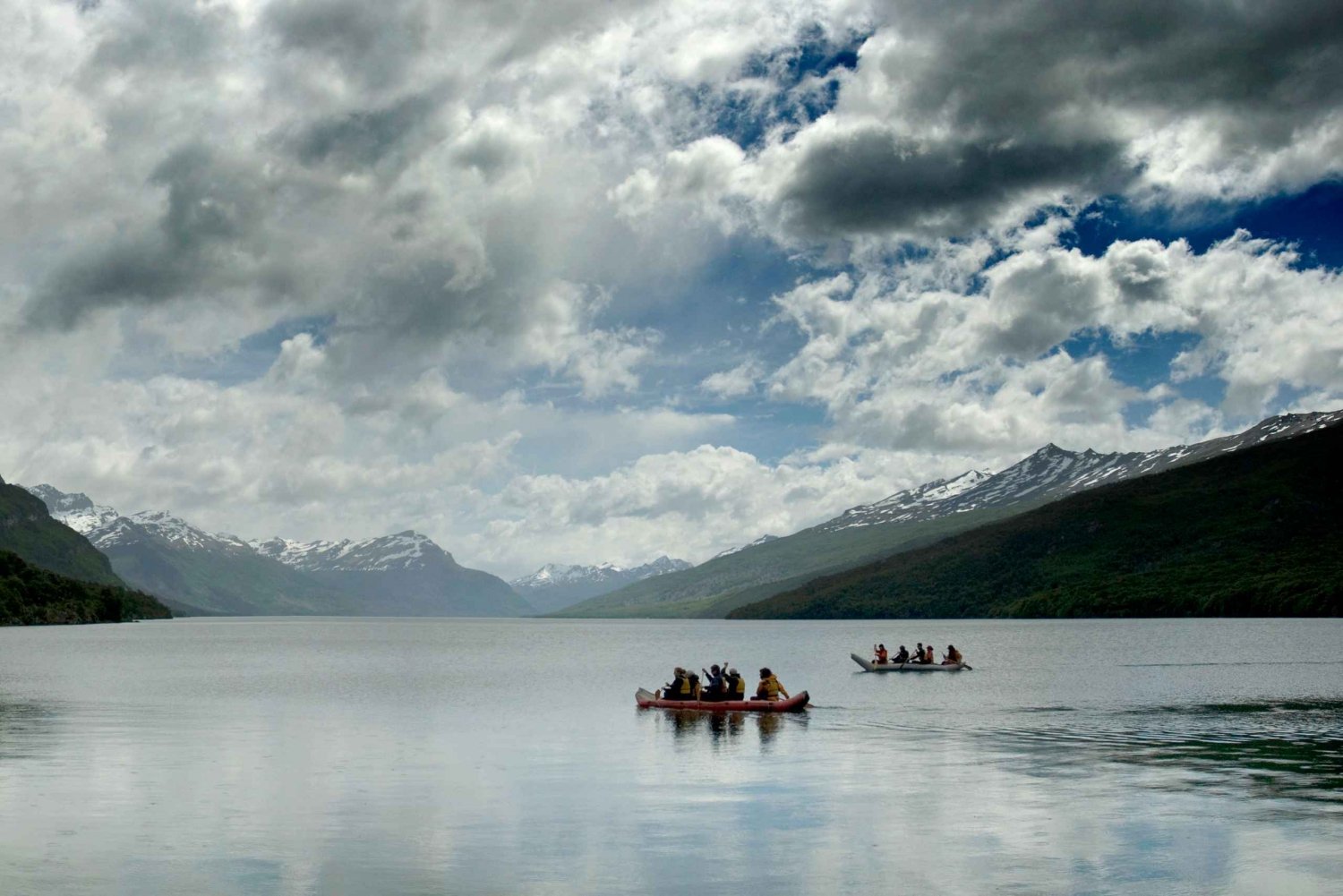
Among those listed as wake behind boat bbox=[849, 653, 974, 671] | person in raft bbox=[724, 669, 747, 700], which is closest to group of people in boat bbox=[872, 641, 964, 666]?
wake behind boat bbox=[849, 653, 974, 671]

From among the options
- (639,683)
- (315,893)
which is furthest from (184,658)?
(315,893)

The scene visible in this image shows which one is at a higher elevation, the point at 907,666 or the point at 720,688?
the point at 720,688

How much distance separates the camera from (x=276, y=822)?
121 feet

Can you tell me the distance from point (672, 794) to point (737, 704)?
113 ft

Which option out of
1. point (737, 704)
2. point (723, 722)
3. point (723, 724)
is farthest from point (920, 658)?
point (723, 724)

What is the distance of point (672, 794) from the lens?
143 feet

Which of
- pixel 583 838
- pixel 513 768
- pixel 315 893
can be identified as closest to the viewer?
pixel 315 893

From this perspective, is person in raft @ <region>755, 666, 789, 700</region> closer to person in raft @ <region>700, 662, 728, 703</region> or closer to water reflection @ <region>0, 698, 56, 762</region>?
person in raft @ <region>700, 662, 728, 703</region>

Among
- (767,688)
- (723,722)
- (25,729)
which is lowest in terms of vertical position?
(723,722)

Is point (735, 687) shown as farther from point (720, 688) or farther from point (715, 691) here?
point (715, 691)

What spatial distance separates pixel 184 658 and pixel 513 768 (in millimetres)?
131795

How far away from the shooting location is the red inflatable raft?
250 ft

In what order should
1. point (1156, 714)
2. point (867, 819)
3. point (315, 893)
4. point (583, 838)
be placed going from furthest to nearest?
point (1156, 714) < point (867, 819) < point (583, 838) < point (315, 893)

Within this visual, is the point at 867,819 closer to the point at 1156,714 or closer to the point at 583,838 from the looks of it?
the point at 583,838
